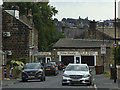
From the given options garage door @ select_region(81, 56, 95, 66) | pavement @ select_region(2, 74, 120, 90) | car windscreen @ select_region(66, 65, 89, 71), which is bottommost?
garage door @ select_region(81, 56, 95, 66)

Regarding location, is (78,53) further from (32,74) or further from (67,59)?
(32,74)

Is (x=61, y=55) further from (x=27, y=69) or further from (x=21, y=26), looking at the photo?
(x=27, y=69)

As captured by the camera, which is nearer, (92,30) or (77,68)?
(77,68)

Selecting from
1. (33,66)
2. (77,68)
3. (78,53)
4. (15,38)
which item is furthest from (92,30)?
(77,68)

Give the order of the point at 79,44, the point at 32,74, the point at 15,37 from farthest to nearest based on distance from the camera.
Result: the point at 79,44
the point at 15,37
the point at 32,74

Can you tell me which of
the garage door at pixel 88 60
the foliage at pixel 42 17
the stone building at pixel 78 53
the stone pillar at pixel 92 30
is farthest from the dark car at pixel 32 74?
the stone pillar at pixel 92 30

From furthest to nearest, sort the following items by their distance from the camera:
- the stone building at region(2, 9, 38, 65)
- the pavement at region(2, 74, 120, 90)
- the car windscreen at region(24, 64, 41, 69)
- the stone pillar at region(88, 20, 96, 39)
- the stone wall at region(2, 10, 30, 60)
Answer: the stone pillar at region(88, 20, 96, 39) → the stone wall at region(2, 10, 30, 60) → the stone building at region(2, 9, 38, 65) → the car windscreen at region(24, 64, 41, 69) → the pavement at region(2, 74, 120, 90)

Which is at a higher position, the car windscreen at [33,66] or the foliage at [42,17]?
the foliage at [42,17]

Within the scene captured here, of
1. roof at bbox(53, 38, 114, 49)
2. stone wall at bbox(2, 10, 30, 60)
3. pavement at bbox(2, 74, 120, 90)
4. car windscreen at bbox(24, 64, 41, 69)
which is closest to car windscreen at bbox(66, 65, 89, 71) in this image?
pavement at bbox(2, 74, 120, 90)

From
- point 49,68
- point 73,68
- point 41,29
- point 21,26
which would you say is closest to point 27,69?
point 73,68

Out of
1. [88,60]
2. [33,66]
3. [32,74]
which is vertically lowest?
[88,60]

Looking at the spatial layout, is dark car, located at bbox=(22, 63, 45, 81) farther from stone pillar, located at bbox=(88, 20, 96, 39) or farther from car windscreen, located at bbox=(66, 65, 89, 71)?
stone pillar, located at bbox=(88, 20, 96, 39)

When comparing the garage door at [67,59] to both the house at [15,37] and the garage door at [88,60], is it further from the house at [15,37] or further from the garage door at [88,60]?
the house at [15,37]

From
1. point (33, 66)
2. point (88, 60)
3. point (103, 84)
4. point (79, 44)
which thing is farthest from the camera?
point (79, 44)
